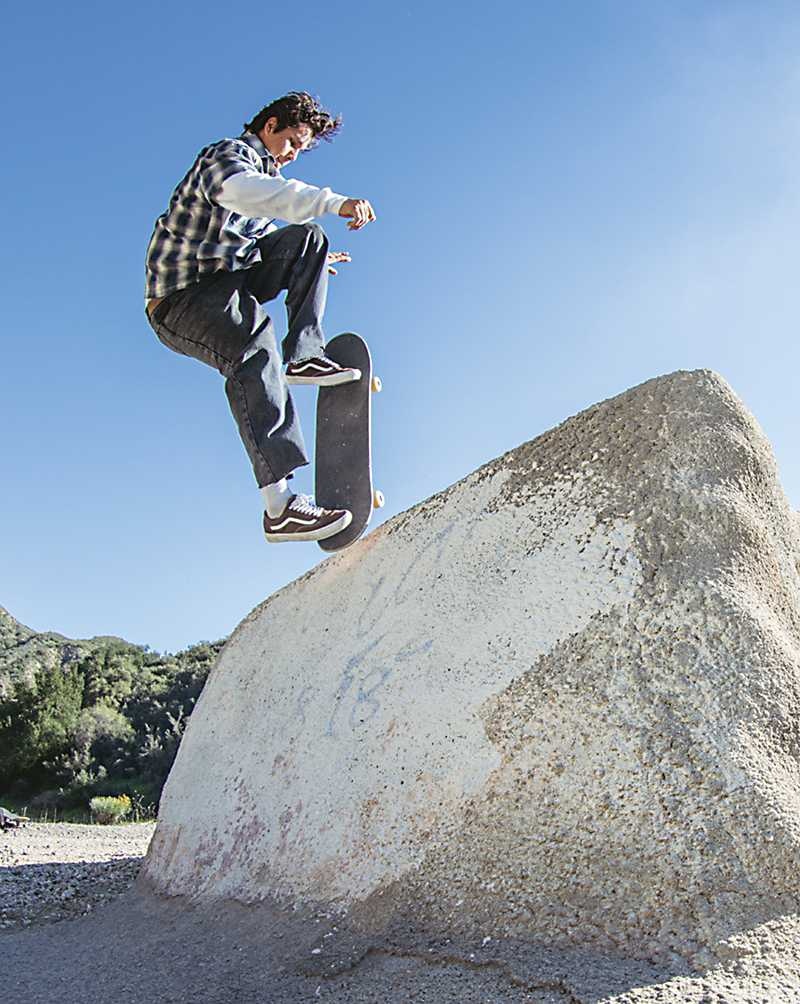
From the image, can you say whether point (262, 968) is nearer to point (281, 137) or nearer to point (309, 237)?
point (309, 237)

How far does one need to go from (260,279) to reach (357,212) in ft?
2.42

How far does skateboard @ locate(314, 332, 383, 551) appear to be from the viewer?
385 cm

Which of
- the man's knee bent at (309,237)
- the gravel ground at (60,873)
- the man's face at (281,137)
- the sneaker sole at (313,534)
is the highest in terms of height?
the man's face at (281,137)

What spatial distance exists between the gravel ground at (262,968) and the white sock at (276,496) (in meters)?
1.44

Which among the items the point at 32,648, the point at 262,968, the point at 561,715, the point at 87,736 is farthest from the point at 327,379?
the point at 32,648

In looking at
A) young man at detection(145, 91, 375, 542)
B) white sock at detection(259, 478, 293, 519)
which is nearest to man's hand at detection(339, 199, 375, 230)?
young man at detection(145, 91, 375, 542)

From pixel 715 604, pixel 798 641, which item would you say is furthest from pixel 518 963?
pixel 798 641

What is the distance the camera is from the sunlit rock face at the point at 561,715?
2.37 meters

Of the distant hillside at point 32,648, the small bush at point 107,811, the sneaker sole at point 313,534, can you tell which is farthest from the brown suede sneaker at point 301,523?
the distant hillside at point 32,648

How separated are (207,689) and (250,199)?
2.17 m

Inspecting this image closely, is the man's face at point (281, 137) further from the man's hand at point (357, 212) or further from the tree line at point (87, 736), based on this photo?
the tree line at point (87, 736)

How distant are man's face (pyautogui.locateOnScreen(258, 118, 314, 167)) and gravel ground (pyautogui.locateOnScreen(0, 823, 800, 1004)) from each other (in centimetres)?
300

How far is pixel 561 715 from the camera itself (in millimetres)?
2604

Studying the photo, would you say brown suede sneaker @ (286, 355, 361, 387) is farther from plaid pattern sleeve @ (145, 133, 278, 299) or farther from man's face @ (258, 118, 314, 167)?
man's face @ (258, 118, 314, 167)
